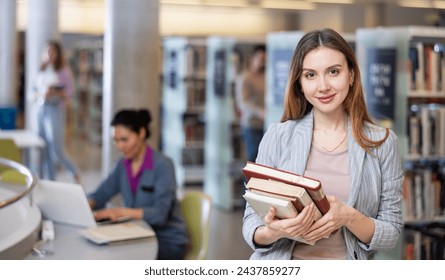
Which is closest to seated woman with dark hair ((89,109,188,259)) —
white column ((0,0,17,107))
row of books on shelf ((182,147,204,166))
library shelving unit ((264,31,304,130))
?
library shelving unit ((264,31,304,130))

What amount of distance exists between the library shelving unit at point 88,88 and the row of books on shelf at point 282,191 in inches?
392

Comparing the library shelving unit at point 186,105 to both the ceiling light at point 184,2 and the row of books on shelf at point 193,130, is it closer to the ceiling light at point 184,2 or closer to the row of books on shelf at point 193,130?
the row of books on shelf at point 193,130

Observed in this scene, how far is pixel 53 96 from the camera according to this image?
764 centimetres

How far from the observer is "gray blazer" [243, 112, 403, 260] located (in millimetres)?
1835

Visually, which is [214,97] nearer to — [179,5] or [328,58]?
[328,58]

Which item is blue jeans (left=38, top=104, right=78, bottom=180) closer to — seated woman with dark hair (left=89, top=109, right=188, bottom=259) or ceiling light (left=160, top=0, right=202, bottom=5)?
seated woman with dark hair (left=89, top=109, right=188, bottom=259)

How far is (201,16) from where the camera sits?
51.7 feet

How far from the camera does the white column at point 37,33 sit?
9547 millimetres

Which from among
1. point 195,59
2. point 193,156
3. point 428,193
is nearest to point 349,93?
point 428,193

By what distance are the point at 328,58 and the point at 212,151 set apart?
5.87 meters

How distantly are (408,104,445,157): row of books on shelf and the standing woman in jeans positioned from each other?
4175 mm

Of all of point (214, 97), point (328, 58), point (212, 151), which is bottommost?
point (212, 151)
